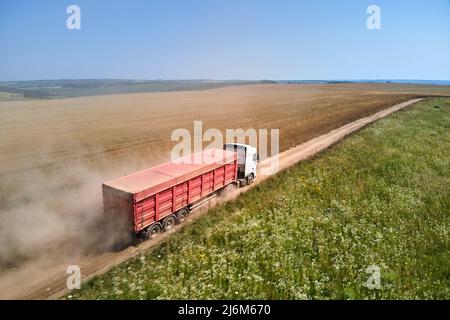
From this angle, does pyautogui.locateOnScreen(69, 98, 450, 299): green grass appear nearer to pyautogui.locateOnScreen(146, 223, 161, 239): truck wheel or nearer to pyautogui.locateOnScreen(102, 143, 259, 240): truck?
pyautogui.locateOnScreen(146, 223, 161, 239): truck wheel

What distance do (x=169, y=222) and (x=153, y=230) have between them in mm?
1119

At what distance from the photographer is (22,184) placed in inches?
894

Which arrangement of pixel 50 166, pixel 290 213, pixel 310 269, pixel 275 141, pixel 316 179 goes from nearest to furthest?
pixel 310 269, pixel 290 213, pixel 316 179, pixel 50 166, pixel 275 141

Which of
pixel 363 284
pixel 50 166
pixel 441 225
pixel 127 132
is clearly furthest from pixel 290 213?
pixel 127 132

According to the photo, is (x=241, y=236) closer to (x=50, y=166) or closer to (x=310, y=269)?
(x=310, y=269)

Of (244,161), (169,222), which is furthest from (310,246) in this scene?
(244,161)

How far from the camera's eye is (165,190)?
15.3 meters

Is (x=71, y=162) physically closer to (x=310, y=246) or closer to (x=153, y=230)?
(x=153, y=230)

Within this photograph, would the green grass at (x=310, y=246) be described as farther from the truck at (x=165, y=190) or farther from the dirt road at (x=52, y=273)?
the truck at (x=165, y=190)

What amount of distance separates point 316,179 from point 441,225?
8.22 metres

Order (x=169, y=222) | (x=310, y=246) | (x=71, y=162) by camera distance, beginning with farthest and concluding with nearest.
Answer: (x=71, y=162)
(x=169, y=222)
(x=310, y=246)

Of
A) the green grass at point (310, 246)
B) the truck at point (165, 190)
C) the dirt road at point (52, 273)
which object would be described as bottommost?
the dirt road at point (52, 273)

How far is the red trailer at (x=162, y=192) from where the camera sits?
14094mm

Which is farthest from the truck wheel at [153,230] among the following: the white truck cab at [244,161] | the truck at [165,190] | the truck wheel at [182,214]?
the white truck cab at [244,161]
